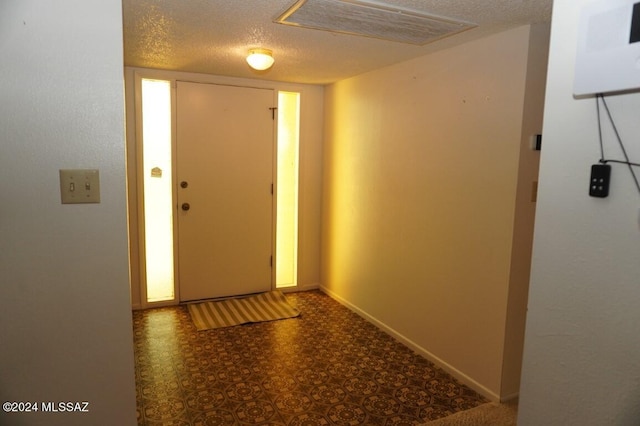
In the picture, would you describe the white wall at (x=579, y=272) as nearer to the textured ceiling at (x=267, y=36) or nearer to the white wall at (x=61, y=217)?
the textured ceiling at (x=267, y=36)

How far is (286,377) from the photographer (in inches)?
108

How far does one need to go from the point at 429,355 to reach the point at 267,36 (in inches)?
95.3

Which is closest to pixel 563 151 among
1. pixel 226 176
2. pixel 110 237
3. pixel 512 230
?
pixel 512 230

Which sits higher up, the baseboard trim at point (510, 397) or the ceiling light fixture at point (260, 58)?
the ceiling light fixture at point (260, 58)

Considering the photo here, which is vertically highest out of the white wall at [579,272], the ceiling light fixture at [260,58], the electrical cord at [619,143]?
the ceiling light fixture at [260,58]

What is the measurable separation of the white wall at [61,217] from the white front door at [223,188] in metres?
2.47

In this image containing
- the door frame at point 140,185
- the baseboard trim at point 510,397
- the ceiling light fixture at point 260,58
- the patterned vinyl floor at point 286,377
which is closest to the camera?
the patterned vinyl floor at point 286,377

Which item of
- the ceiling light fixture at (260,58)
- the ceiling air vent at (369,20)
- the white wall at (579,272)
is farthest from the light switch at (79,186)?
the ceiling light fixture at (260,58)

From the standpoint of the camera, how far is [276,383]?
267cm

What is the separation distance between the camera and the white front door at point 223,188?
3.90 meters

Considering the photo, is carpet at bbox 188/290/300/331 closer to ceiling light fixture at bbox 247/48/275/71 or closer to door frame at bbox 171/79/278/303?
door frame at bbox 171/79/278/303

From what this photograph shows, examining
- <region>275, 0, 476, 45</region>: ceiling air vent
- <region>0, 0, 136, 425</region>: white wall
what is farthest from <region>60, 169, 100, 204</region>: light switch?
<region>275, 0, 476, 45</region>: ceiling air vent

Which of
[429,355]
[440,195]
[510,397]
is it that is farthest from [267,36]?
[510,397]

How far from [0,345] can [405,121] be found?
8.84 feet
